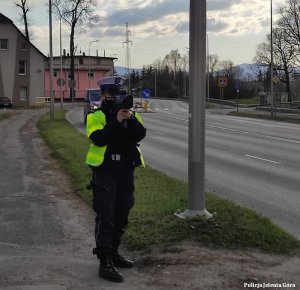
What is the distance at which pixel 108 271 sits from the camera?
4.76 metres

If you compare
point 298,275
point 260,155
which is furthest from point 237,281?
point 260,155

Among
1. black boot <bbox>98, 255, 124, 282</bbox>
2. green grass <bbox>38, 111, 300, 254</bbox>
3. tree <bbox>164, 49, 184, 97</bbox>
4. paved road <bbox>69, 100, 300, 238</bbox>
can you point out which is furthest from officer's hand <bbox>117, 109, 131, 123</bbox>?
tree <bbox>164, 49, 184, 97</bbox>

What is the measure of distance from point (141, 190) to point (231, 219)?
259 cm

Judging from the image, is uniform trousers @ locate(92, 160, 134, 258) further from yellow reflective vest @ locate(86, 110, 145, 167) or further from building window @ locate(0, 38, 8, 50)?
building window @ locate(0, 38, 8, 50)

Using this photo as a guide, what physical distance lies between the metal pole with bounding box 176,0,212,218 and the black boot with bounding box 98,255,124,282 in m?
1.72

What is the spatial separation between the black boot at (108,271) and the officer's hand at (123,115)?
128cm

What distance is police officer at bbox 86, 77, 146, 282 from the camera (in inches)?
188

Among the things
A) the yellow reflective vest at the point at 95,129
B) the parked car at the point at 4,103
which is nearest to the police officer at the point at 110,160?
the yellow reflective vest at the point at 95,129

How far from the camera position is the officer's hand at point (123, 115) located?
4.70 meters

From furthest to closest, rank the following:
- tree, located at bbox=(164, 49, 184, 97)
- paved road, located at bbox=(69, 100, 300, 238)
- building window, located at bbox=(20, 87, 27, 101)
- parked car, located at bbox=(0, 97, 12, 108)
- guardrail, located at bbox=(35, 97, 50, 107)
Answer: tree, located at bbox=(164, 49, 184, 97) < building window, located at bbox=(20, 87, 27, 101) < guardrail, located at bbox=(35, 97, 50, 107) < parked car, located at bbox=(0, 97, 12, 108) < paved road, located at bbox=(69, 100, 300, 238)

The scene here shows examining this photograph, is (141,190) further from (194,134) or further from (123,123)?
(123,123)

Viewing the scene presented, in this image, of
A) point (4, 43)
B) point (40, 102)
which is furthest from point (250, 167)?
point (4, 43)

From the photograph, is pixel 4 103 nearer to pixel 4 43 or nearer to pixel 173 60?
pixel 4 43

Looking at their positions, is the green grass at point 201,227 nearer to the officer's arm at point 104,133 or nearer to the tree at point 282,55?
the officer's arm at point 104,133
